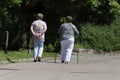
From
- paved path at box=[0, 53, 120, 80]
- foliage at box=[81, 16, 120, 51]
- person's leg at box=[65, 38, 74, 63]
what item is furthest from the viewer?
foliage at box=[81, 16, 120, 51]

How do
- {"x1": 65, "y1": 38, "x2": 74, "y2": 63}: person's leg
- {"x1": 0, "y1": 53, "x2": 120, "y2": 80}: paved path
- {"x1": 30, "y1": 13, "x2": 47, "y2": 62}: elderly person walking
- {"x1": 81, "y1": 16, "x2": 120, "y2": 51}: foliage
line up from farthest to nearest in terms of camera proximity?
{"x1": 81, "y1": 16, "x2": 120, "y2": 51}: foliage
{"x1": 30, "y1": 13, "x2": 47, "y2": 62}: elderly person walking
{"x1": 65, "y1": 38, "x2": 74, "y2": 63}: person's leg
{"x1": 0, "y1": 53, "x2": 120, "y2": 80}: paved path

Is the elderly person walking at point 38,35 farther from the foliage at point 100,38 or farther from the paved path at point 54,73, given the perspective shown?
the foliage at point 100,38

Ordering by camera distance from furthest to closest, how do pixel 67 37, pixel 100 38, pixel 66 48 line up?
pixel 100 38, pixel 66 48, pixel 67 37

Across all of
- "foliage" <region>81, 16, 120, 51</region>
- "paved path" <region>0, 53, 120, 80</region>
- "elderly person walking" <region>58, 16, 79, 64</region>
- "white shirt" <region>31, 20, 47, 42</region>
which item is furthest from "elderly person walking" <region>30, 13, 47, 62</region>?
"foliage" <region>81, 16, 120, 51</region>

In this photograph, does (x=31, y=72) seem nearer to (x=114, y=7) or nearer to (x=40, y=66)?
(x=40, y=66)

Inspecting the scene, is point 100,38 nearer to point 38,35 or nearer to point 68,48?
point 68,48

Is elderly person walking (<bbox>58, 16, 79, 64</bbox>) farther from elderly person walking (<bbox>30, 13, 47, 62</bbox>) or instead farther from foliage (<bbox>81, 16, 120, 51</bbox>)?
foliage (<bbox>81, 16, 120, 51</bbox>)

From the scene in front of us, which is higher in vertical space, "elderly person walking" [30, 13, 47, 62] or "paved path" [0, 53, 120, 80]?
"elderly person walking" [30, 13, 47, 62]

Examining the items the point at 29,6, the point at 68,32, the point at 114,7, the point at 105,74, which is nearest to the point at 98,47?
the point at 114,7

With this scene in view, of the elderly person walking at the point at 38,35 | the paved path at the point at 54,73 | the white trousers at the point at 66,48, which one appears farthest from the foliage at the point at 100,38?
the paved path at the point at 54,73

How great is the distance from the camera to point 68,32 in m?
17.5

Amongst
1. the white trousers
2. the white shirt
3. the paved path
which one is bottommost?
the paved path

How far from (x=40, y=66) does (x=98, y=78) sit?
3350mm

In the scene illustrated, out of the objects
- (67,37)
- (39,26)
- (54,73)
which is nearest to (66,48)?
(67,37)
